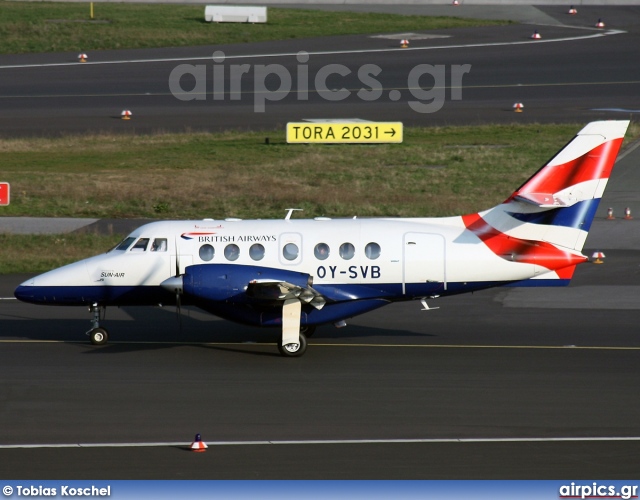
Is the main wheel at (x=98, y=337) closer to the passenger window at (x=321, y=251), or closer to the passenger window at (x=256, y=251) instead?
the passenger window at (x=256, y=251)

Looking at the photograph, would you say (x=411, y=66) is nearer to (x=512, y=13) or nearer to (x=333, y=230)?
(x=512, y=13)

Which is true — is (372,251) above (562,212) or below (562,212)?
below

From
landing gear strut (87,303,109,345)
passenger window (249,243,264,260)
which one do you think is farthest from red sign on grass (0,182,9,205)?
passenger window (249,243,264,260)

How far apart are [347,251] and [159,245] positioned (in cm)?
399

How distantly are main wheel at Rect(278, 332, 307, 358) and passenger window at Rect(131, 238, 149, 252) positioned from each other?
3.60m

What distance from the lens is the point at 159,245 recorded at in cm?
2138

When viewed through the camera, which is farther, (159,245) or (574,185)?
(159,245)

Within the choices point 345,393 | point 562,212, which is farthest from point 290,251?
point 562,212

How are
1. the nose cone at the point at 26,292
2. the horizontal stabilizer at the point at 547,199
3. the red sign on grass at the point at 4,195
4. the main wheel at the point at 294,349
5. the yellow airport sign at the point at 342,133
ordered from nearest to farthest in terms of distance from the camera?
the horizontal stabilizer at the point at 547,199 < the main wheel at the point at 294,349 < the nose cone at the point at 26,292 < the red sign on grass at the point at 4,195 < the yellow airport sign at the point at 342,133

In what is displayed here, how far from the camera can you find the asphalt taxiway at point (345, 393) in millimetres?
15000

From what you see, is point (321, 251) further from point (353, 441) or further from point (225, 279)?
point (353, 441)

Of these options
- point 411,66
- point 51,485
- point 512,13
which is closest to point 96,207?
point 51,485

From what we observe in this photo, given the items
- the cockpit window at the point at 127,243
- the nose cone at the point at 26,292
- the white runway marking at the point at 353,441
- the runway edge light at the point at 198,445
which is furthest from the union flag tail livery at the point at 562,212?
the nose cone at the point at 26,292

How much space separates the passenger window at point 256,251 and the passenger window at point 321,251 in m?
1.10
